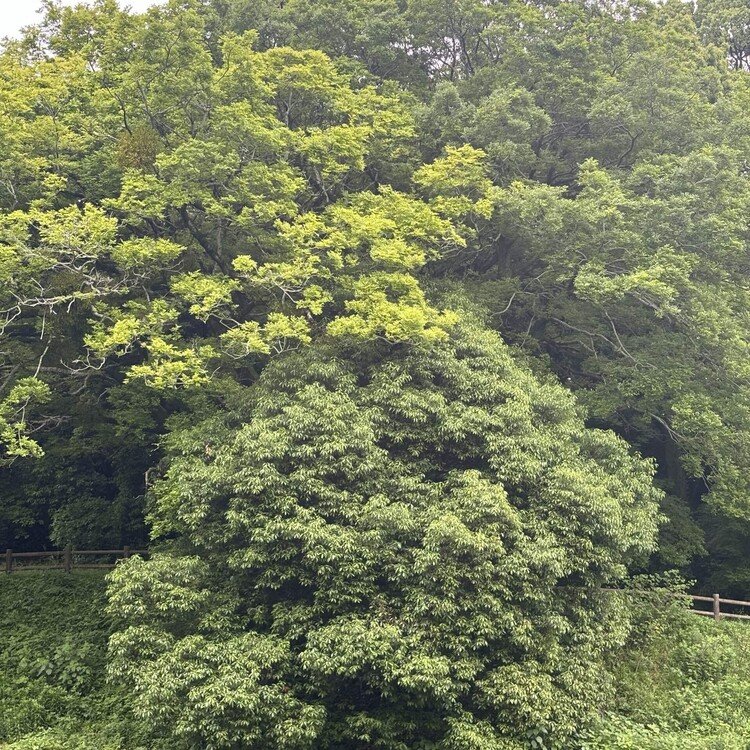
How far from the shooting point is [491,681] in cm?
966

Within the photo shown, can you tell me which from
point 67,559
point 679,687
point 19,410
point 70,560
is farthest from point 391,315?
point 70,560

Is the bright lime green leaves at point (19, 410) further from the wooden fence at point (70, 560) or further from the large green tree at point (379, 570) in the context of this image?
the wooden fence at point (70, 560)

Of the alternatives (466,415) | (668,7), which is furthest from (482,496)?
(668,7)

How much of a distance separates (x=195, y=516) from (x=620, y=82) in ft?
48.2

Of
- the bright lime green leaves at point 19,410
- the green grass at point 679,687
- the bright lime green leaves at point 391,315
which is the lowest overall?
the green grass at point 679,687

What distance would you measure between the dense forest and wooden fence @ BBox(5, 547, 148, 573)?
1.66 feet

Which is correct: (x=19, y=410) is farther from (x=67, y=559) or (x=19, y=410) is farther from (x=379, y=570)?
(x=379, y=570)

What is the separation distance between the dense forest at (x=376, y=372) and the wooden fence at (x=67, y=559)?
0.51 meters

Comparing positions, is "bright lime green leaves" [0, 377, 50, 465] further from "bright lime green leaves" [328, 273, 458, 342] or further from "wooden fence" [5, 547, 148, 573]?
"bright lime green leaves" [328, 273, 458, 342]

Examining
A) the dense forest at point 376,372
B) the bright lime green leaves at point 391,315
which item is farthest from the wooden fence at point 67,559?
the bright lime green leaves at point 391,315

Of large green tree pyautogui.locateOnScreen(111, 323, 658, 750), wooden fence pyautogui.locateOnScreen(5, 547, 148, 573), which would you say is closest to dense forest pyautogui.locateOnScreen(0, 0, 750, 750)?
large green tree pyautogui.locateOnScreen(111, 323, 658, 750)

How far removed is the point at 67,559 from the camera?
55.3ft

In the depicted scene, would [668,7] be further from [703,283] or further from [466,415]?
[466,415]

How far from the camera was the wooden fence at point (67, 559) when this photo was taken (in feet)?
54.9
